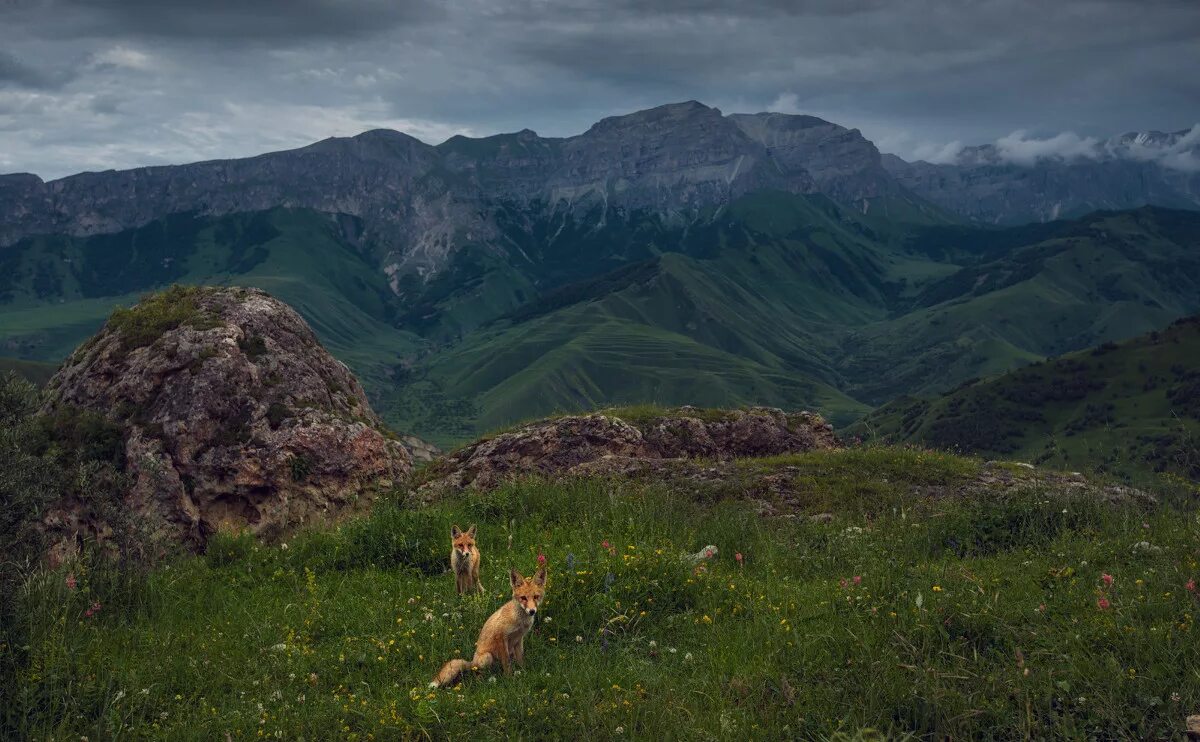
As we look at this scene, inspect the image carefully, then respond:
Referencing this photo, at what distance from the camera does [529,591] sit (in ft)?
29.5

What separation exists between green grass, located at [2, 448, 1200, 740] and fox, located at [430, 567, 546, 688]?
31 centimetres

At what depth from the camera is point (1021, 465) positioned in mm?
20328

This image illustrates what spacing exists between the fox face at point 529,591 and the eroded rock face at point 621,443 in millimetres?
8783

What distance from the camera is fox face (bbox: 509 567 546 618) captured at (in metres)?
8.81

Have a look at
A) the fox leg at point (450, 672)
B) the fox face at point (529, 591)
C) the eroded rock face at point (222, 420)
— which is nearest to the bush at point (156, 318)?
the eroded rock face at point (222, 420)

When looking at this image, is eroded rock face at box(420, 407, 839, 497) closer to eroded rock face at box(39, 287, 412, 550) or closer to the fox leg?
eroded rock face at box(39, 287, 412, 550)

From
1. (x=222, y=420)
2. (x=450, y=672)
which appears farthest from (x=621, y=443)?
(x=450, y=672)

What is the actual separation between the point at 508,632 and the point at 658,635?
6.42 ft

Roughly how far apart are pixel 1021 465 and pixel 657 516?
1183 cm

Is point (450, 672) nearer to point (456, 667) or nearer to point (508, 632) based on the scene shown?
point (456, 667)

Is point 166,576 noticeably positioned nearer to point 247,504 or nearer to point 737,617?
point 247,504

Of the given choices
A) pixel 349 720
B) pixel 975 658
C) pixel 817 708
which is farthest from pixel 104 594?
pixel 975 658

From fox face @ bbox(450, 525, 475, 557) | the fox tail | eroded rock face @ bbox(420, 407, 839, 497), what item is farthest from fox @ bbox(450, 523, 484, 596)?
eroded rock face @ bbox(420, 407, 839, 497)

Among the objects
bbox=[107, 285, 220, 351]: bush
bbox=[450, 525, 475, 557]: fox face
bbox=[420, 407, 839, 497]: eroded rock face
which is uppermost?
bbox=[107, 285, 220, 351]: bush
